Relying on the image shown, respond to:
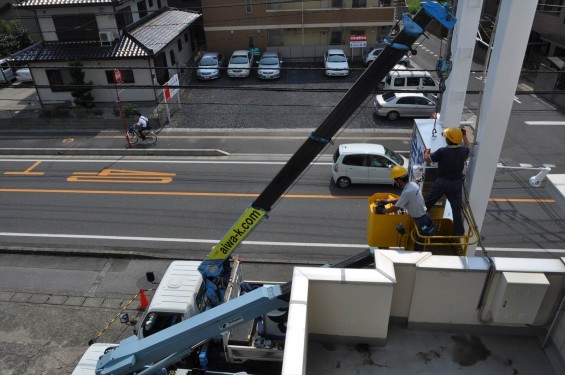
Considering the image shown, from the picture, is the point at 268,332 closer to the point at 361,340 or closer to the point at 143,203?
the point at 361,340

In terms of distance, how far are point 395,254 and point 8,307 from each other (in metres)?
10.4

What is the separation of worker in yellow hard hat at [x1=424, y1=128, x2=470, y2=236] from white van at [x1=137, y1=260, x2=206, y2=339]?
494cm

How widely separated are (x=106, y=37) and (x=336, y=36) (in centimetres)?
1531

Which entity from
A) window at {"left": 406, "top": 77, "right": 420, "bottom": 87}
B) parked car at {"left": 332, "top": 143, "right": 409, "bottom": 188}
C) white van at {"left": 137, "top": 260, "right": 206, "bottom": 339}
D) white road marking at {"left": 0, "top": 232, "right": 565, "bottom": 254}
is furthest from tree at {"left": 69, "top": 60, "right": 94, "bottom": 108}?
white van at {"left": 137, "top": 260, "right": 206, "bottom": 339}

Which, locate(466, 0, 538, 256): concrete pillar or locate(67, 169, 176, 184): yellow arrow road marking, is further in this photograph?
locate(67, 169, 176, 184): yellow arrow road marking

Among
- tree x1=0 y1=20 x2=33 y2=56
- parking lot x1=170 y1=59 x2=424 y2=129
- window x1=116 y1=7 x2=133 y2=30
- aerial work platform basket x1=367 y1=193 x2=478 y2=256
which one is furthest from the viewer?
tree x1=0 y1=20 x2=33 y2=56

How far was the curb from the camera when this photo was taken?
723 inches

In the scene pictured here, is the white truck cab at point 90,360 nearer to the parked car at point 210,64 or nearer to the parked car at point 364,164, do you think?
the parked car at point 364,164

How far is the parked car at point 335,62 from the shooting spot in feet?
85.9

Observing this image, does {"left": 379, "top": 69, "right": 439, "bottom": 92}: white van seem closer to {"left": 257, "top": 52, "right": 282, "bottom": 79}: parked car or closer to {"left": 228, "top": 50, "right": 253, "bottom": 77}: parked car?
{"left": 257, "top": 52, "right": 282, "bottom": 79}: parked car

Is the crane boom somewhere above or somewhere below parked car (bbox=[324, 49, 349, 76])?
above

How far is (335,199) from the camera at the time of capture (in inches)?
579

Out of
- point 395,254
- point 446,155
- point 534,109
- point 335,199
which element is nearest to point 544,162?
point 534,109

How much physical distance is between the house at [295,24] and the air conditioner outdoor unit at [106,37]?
825 centimetres
